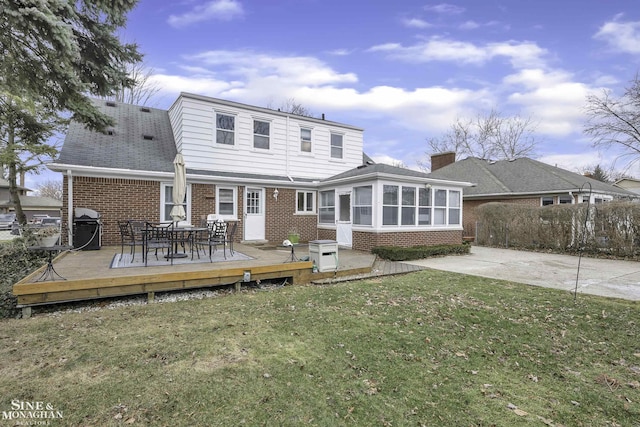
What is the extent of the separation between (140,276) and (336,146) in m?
11.5

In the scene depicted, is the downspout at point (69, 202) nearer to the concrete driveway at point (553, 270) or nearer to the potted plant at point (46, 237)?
the potted plant at point (46, 237)

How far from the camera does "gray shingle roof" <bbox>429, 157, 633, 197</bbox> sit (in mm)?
17078

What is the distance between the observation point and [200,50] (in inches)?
517

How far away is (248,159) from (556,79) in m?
16.0

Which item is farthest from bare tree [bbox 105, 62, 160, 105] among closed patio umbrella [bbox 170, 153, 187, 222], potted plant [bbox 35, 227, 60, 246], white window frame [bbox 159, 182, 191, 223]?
closed patio umbrella [bbox 170, 153, 187, 222]

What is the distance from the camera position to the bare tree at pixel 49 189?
57.2 m

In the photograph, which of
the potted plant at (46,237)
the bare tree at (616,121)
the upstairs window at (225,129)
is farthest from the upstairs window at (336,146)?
the bare tree at (616,121)

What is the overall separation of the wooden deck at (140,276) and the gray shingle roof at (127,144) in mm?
3471

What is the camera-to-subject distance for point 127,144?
39.1 feet

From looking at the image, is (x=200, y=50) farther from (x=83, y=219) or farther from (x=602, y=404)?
(x=602, y=404)

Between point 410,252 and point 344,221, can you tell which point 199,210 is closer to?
point 344,221

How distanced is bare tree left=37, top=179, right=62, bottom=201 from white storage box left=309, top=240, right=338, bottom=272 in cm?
6645

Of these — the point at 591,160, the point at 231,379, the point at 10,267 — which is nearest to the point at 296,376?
the point at 231,379

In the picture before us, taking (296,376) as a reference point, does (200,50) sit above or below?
above
